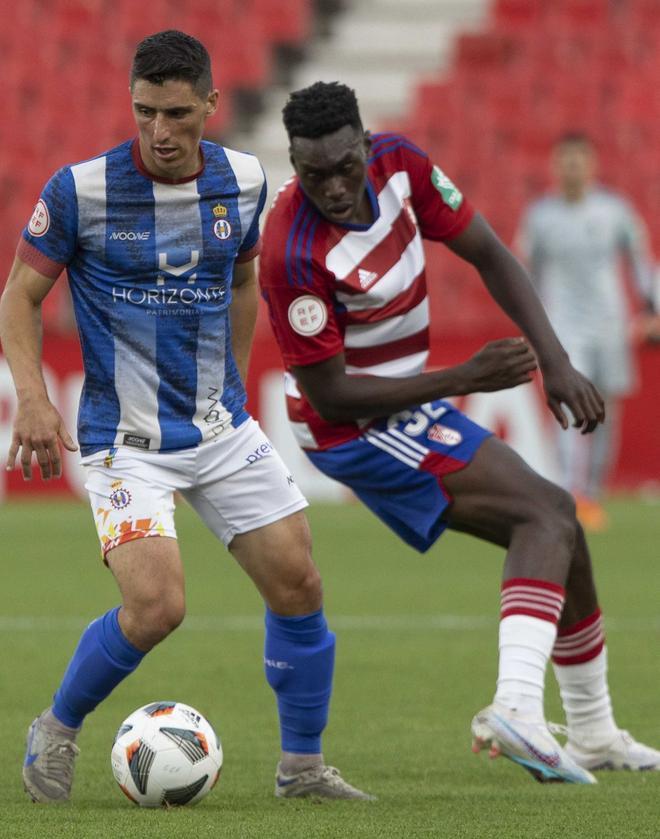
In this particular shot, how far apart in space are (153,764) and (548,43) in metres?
13.0

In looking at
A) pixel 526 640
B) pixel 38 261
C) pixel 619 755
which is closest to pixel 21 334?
Answer: pixel 38 261

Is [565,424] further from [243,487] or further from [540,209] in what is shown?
[540,209]

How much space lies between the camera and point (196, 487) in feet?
15.1

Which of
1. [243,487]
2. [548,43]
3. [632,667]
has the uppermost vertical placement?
[548,43]

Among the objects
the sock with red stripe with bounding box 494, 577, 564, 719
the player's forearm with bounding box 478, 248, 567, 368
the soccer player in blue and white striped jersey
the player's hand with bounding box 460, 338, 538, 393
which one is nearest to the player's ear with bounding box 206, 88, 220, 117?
the soccer player in blue and white striped jersey

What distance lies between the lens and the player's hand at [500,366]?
187 inches

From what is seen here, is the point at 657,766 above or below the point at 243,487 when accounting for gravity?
below

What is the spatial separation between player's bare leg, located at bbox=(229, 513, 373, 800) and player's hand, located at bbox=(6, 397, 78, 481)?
0.61 meters

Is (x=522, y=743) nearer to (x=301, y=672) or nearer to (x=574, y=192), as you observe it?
(x=301, y=672)

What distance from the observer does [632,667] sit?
6.67 metres

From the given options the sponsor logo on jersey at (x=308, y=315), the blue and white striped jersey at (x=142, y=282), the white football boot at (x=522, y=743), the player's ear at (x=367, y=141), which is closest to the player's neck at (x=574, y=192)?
the player's ear at (x=367, y=141)

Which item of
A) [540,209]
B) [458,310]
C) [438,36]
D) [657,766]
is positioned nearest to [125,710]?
[657,766]

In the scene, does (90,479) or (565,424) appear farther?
(565,424)

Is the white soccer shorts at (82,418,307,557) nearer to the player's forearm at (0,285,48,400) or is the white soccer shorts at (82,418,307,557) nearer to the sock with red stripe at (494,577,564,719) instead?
the player's forearm at (0,285,48,400)
